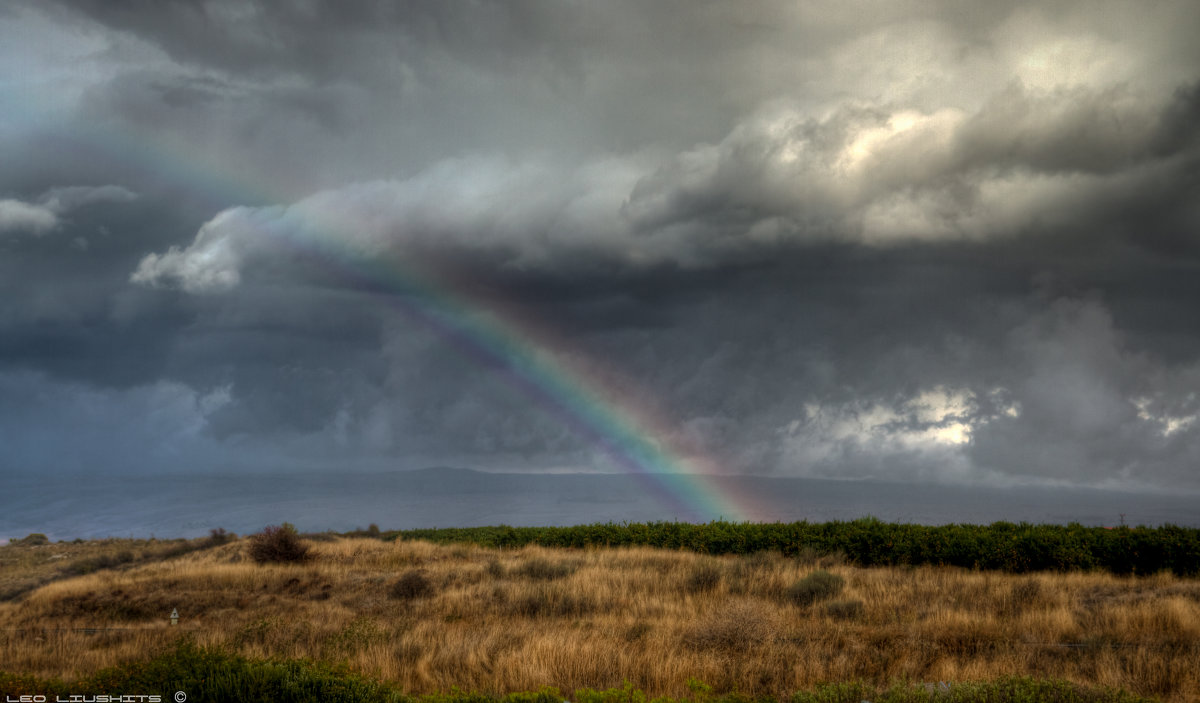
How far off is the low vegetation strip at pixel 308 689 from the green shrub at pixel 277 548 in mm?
23182

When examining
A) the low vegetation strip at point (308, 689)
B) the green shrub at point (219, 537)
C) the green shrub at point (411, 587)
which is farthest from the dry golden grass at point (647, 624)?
the green shrub at point (219, 537)

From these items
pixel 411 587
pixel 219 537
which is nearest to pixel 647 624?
pixel 411 587

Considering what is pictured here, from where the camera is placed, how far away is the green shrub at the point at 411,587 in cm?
1894

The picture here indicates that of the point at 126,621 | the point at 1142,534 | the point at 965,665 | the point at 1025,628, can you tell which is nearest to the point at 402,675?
the point at 965,665

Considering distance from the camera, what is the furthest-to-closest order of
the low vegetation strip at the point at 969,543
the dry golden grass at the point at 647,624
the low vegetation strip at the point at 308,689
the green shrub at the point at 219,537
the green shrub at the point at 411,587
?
the green shrub at the point at 219,537 → the low vegetation strip at the point at 969,543 → the green shrub at the point at 411,587 → the dry golden grass at the point at 647,624 → the low vegetation strip at the point at 308,689

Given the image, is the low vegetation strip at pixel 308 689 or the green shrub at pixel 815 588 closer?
the low vegetation strip at pixel 308 689

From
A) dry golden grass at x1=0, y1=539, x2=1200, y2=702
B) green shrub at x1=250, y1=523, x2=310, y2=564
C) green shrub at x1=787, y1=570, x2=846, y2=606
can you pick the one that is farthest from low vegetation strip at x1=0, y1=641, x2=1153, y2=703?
green shrub at x1=250, y1=523, x2=310, y2=564

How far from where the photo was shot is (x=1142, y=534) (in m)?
20.0

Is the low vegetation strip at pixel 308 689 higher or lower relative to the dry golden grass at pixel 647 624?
higher

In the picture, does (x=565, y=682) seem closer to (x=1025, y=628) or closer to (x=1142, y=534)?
(x=1025, y=628)

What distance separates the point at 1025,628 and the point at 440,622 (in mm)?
11388

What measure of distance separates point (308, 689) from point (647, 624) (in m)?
7.46

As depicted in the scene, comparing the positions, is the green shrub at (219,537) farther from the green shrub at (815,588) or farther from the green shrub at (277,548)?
the green shrub at (815,588)

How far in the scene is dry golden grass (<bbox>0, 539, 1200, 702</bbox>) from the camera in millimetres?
9867
